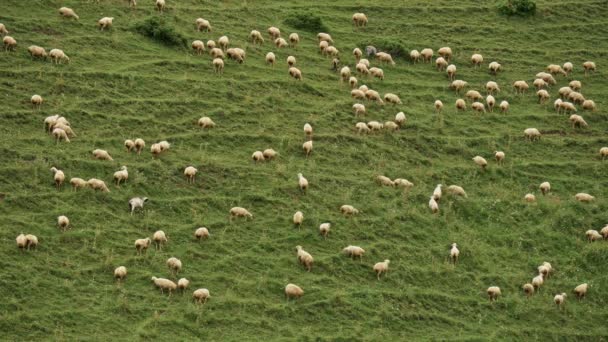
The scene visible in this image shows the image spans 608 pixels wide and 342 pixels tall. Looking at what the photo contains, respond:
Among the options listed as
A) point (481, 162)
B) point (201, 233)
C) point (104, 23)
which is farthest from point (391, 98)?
point (201, 233)

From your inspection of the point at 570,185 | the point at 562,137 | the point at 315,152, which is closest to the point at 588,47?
the point at 562,137

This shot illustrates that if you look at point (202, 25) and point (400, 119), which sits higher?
point (202, 25)

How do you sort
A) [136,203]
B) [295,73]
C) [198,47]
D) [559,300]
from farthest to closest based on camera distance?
[198,47]
[295,73]
[136,203]
[559,300]

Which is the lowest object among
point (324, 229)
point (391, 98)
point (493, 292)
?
point (493, 292)

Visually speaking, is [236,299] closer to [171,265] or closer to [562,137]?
[171,265]

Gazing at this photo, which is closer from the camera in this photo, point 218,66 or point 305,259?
point 305,259

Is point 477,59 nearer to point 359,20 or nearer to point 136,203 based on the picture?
point 359,20
